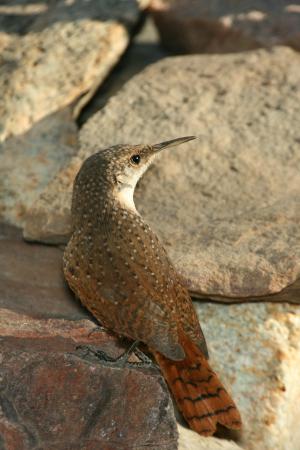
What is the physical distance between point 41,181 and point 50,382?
259cm

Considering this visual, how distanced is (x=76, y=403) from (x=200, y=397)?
2.39ft

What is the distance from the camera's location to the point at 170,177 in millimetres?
5910

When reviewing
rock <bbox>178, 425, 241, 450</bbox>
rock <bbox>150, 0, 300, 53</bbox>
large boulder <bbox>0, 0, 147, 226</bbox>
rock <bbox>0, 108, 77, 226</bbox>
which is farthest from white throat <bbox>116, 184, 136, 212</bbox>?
rock <bbox>150, 0, 300, 53</bbox>

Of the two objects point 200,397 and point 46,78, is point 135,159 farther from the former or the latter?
point 46,78

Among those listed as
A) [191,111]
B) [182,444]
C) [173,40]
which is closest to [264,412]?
[182,444]

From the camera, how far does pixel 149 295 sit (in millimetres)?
4406

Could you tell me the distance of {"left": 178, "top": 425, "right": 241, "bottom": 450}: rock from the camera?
13.7ft

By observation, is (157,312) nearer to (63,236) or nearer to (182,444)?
(182,444)

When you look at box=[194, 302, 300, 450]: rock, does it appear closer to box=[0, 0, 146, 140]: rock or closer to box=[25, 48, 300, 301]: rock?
box=[25, 48, 300, 301]: rock

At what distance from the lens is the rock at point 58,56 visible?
666 centimetres

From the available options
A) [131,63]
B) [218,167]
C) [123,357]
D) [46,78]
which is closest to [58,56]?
[46,78]

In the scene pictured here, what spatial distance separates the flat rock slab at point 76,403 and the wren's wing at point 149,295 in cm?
21

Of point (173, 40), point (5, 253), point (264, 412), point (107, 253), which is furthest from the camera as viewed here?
point (173, 40)

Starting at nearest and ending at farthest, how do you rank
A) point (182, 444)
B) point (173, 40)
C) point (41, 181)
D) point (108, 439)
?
1. point (108, 439)
2. point (182, 444)
3. point (41, 181)
4. point (173, 40)
